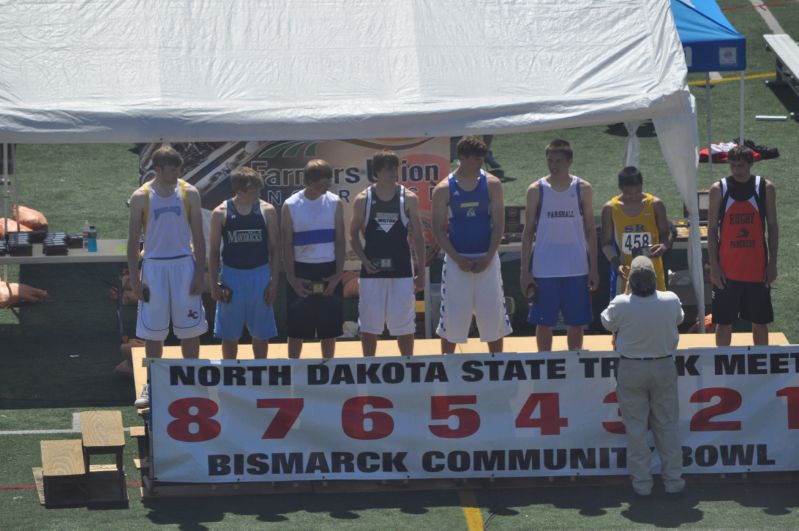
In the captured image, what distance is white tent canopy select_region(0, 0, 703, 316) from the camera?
11.1 m

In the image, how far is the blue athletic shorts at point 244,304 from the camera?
Answer: 10.3 m

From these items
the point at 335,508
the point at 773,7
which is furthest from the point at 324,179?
the point at 773,7

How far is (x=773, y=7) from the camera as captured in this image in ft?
85.8

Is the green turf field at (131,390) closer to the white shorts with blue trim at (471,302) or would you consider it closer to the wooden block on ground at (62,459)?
the wooden block on ground at (62,459)

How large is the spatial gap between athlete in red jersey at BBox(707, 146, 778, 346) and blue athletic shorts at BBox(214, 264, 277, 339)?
10.2 feet

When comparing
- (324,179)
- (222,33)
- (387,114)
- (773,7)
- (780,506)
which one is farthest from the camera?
(773,7)

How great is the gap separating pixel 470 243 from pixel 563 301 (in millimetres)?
786

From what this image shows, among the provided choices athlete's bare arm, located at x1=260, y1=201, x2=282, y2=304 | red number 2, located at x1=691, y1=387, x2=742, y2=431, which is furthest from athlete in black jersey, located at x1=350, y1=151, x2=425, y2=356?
red number 2, located at x1=691, y1=387, x2=742, y2=431

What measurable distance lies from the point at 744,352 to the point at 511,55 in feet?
11.0

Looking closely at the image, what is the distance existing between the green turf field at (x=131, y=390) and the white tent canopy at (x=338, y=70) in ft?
6.93

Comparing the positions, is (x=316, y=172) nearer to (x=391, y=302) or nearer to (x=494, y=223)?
(x=391, y=302)

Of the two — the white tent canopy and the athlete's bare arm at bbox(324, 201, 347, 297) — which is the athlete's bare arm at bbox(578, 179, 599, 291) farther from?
the athlete's bare arm at bbox(324, 201, 347, 297)

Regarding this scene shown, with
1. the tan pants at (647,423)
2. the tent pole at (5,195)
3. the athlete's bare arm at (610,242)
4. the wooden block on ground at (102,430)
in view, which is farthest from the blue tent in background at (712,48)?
the wooden block on ground at (102,430)

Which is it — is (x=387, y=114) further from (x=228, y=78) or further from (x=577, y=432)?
(x=577, y=432)
